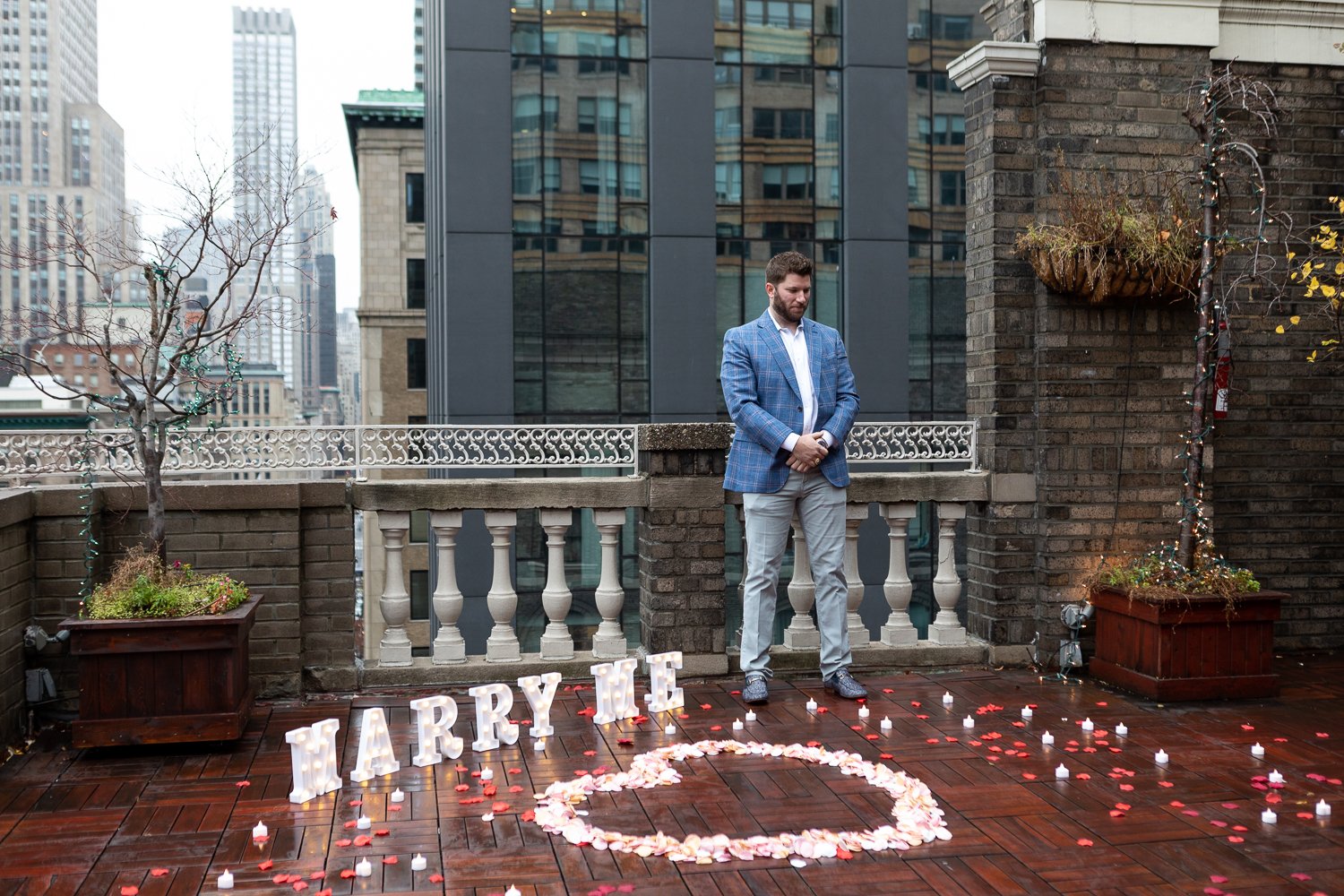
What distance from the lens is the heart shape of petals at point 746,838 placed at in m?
3.23

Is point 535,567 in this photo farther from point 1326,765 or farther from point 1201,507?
point 1326,765

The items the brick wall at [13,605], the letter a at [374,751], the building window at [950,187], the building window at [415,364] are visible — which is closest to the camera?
the letter a at [374,751]

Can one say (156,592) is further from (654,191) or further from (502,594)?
(654,191)

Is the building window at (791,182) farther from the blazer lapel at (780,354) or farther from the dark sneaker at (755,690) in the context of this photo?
the dark sneaker at (755,690)

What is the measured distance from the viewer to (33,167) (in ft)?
371

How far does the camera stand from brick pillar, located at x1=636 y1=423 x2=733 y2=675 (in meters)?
5.32

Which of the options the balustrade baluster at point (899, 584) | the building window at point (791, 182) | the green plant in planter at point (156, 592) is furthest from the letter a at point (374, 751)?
the building window at point (791, 182)

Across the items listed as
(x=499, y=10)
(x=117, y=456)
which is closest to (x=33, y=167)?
(x=499, y=10)

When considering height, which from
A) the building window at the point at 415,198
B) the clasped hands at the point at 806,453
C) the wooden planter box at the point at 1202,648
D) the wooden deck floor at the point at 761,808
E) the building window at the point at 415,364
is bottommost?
the wooden deck floor at the point at 761,808

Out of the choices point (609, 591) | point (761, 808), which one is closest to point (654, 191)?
point (609, 591)

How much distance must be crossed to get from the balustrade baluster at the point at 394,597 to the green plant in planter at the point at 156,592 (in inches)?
30.9

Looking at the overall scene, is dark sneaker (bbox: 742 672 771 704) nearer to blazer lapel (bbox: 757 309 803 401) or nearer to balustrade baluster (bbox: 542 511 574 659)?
balustrade baluster (bbox: 542 511 574 659)

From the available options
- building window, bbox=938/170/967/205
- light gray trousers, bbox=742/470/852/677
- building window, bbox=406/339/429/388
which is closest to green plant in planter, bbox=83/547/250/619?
light gray trousers, bbox=742/470/852/677

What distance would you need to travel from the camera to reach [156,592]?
4297mm
